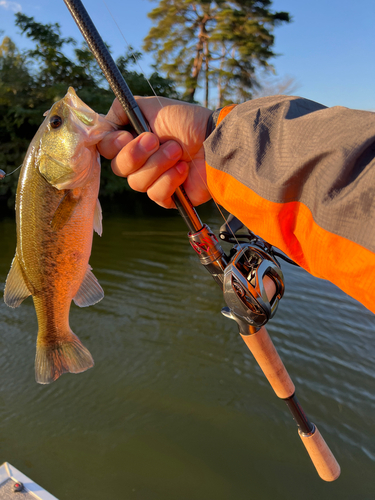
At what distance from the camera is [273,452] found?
3.79 m

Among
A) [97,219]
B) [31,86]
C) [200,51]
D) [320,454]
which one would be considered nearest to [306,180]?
[97,219]

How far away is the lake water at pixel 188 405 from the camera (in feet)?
11.7

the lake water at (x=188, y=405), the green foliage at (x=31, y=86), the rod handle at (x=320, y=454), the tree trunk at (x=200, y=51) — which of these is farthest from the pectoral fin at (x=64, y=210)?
the tree trunk at (x=200, y=51)

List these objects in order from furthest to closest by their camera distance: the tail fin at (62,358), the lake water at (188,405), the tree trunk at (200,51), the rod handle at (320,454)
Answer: the tree trunk at (200,51) → the lake water at (188,405) → the rod handle at (320,454) → the tail fin at (62,358)

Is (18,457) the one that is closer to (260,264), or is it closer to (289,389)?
(289,389)

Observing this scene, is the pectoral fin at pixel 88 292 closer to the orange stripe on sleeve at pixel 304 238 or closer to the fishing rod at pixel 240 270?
the fishing rod at pixel 240 270

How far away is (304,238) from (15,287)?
4.61ft

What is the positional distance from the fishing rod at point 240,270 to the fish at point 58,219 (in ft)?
0.58

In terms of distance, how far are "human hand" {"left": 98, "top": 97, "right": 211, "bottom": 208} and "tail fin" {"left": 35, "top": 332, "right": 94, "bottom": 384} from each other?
0.92 m

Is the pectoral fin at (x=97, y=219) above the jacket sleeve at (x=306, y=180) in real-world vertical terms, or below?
below

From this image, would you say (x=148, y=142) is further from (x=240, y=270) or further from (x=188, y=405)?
(x=188, y=405)

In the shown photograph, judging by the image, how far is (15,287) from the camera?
1.74 meters

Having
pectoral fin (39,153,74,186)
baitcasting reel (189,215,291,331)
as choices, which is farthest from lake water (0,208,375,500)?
pectoral fin (39,153,74,186)

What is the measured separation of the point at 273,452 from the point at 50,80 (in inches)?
738
